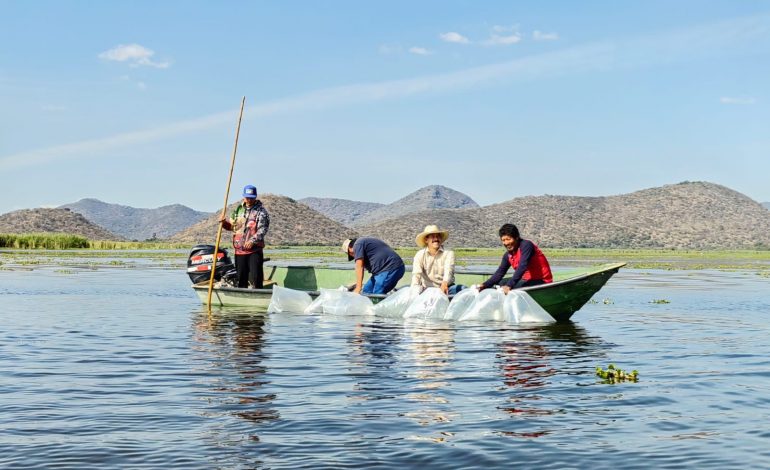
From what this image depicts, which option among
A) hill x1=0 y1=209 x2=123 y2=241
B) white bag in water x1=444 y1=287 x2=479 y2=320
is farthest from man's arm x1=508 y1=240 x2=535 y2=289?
hill x1=0 y1=209 x2=123 y2=241

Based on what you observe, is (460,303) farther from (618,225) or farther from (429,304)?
(618,225)

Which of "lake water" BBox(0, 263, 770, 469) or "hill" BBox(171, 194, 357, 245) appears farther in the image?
"hill" BBox(171, 194, 357, 245)

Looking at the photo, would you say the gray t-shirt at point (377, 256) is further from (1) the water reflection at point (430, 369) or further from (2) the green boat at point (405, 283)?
(1) the water reflection at point (430, 369)

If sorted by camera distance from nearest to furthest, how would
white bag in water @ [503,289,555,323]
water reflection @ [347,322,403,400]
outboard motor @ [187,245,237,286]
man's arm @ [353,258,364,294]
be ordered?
1. water reflection @ [347,322,403,400]
2. white bag in water @ [503,289,555,323]
3. man's arm @ [353,258,364,294]
4. outboard motor @ [187,245,237,286]

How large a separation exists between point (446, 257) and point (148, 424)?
10.2 metres

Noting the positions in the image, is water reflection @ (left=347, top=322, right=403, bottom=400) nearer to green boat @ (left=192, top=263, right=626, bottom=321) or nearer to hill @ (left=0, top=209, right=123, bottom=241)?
green boat @ (left=192, top=263, right=626, bottom=321)

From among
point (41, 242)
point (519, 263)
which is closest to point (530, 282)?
point (519, 263)

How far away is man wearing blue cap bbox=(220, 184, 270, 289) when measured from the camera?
62.7 feet

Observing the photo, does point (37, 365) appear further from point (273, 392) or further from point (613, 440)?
point (613, 440)

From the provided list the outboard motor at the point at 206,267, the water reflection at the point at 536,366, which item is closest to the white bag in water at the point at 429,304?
the water reflection at the point at 536,366

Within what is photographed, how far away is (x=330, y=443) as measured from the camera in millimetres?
7180

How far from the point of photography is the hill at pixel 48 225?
190375 millimetres

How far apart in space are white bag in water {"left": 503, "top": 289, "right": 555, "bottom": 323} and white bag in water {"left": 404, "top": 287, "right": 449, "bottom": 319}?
3.90 feet

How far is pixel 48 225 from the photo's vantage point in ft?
634
